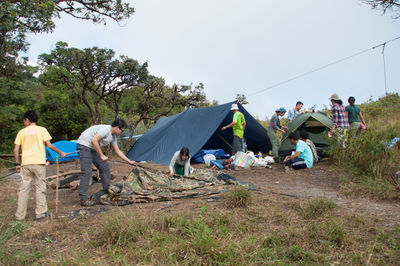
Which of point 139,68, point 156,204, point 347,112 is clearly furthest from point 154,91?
point 156,204

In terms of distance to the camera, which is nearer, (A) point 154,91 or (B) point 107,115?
(A) point 154,91

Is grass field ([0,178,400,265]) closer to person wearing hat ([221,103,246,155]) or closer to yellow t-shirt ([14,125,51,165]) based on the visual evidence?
yellow t-shirt ([14,125,51,165])

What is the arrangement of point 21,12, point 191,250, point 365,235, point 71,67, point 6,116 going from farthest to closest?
point 71,67 → point 6,116 → point 21,12 → point 365,235 → point 191,250

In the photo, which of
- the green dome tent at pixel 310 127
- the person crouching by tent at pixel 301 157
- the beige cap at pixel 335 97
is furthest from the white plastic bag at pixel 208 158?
the beige cap at pixel 335 97

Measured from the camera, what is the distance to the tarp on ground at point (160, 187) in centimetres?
346

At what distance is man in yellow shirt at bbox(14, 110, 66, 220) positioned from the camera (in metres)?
2.97

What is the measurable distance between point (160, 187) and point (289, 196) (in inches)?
66.2

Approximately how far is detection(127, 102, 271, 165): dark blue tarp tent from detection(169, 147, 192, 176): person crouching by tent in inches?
86.3

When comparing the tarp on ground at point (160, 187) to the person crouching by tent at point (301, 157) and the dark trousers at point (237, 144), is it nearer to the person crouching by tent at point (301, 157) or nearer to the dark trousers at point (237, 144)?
the person crouching by tent at point (301, 157)

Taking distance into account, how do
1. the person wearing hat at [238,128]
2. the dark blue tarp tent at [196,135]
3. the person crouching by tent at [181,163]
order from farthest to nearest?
the dark blue tarp tent at [196,135] → the person wearing hat at [238,128] → the person crouching by tent at [181,163]

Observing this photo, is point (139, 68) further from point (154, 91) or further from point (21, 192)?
point (21, 192)

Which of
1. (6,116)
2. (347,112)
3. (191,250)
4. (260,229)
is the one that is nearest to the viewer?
(191,250)

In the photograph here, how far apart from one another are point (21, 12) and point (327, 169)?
629 cm

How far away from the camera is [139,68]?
35.3ft
